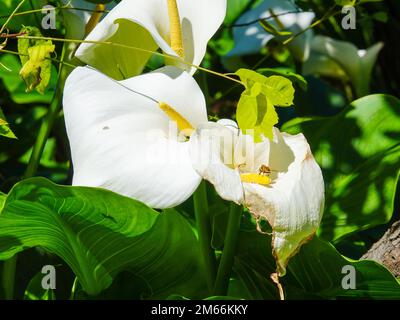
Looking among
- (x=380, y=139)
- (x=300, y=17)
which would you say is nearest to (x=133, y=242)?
(x=380, y=139)

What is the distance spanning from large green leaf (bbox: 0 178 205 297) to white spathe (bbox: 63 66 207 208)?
0.08 feet

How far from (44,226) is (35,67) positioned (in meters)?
0.14

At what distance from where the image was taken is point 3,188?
0.99 metres

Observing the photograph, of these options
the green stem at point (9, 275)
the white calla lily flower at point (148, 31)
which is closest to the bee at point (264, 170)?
the white calla lily flower at point (148, 31)

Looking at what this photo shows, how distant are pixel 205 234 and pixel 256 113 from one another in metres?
0.17

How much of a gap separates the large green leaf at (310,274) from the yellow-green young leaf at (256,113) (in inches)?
5.2

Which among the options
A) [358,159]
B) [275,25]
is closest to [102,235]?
[358,159]

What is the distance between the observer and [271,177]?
2.23ft

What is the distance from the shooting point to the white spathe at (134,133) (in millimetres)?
643

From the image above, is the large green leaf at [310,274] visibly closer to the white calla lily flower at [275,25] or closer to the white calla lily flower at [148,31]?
the white calla lily flower at [148,31]

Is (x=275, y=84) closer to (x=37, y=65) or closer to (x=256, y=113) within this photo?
(x=256, y=113)

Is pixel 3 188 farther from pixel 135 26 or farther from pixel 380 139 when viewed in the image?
pixel 380 139

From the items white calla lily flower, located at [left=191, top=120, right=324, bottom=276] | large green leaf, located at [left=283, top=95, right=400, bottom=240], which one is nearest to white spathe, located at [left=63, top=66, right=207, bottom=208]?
white calla lily flower, located at [left=191, top=120, right=324, bottom=276]
